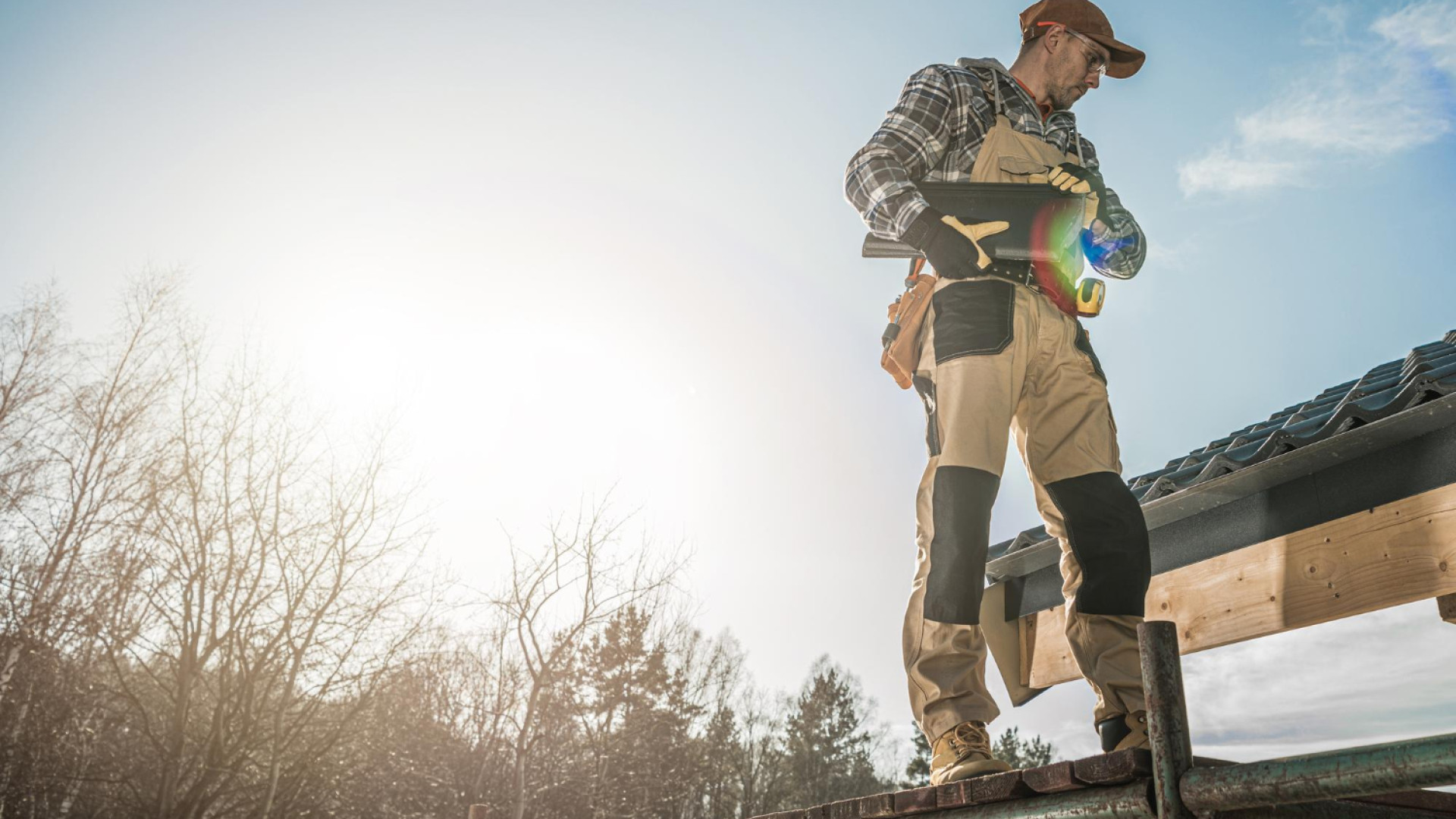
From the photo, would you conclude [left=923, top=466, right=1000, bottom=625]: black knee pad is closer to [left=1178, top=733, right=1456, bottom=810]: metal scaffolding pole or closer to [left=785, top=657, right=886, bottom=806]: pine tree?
[left=1178, top=733, right=1456, bottom=810]: metal scaffolding pole

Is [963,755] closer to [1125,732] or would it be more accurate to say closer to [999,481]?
[1125,732]

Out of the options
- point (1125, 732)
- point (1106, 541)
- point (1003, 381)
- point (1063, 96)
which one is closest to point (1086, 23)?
point (1063, 96)

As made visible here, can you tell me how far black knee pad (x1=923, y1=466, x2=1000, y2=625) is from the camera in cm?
222

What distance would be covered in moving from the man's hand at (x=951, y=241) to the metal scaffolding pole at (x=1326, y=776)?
153 cm

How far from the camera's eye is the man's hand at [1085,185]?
2.61m

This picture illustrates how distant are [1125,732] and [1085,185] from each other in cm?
160

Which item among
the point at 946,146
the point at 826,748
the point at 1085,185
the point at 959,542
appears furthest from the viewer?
the point at 826,748

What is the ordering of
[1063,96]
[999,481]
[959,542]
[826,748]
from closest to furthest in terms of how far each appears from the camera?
[959,542]
[999,481]
[1063,96]
[826,748]

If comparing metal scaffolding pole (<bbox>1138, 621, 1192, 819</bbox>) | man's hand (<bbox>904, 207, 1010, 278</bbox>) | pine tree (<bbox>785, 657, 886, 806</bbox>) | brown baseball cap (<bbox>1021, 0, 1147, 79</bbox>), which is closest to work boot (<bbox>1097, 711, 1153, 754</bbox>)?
metal scaffolding pole (<bbox>1138, 621, 1192, 819</bbox>)

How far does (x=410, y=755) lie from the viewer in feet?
72.1

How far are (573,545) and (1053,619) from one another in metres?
8.81

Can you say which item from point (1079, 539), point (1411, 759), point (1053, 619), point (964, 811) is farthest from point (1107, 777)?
point (1053, 619)

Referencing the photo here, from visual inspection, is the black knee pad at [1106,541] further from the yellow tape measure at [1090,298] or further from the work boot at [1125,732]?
the yellow tape measure at [1090,298]

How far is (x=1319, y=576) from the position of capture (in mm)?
3332
